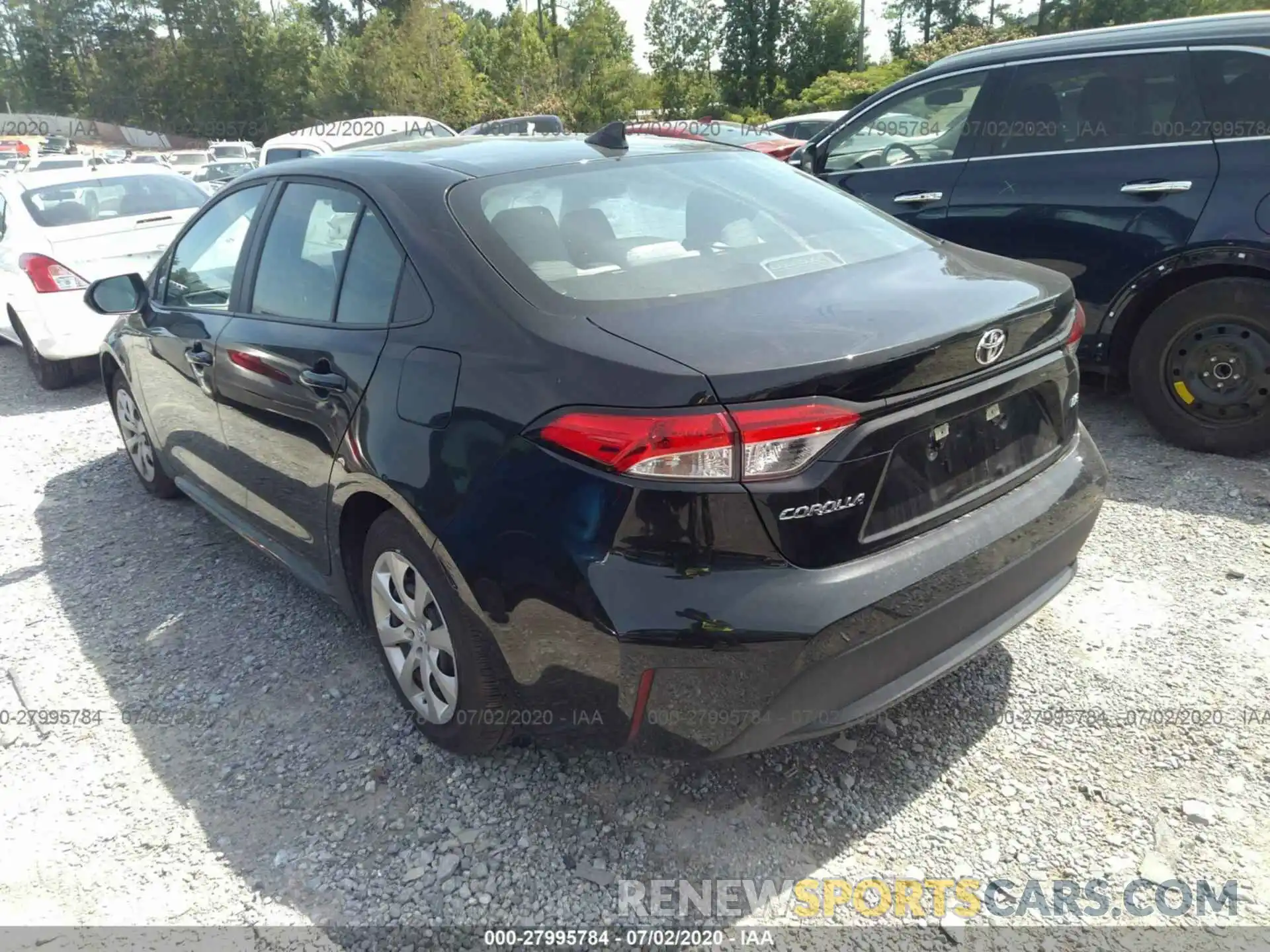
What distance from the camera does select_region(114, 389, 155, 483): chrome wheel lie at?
182 inches

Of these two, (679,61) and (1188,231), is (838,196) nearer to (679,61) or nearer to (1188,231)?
→ (1188,231)

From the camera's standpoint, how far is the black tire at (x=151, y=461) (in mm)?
4543

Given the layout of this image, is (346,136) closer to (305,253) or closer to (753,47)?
(305,253)

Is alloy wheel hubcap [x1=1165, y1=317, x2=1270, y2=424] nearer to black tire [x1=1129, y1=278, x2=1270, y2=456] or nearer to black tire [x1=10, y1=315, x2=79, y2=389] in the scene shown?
black tire [x1=1129, y1=278, x2=1270, y2=456]

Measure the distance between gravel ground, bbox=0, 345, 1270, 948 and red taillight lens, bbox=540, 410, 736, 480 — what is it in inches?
41.6

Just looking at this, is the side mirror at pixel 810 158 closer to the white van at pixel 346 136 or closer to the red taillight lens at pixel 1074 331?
the red taillight lens at pixel 1074 331

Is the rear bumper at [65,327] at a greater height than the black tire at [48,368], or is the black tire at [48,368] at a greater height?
the rear bumper at [65,327]

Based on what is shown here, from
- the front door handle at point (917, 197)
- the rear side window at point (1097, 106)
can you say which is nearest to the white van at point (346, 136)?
the front door handle at point (917, 197)

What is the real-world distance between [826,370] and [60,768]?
2.57 meters

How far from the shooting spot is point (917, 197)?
5113 mm

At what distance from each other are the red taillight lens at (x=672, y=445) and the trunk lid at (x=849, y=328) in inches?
3.0

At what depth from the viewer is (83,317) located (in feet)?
21.8

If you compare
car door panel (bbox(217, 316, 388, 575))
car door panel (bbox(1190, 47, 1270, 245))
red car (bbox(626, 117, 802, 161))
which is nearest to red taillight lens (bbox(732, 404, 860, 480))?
car door panel (bbox(217, 316, 388, 575))

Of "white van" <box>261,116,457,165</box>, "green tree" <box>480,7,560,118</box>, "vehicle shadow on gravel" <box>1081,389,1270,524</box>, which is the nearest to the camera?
"vehicle shadow on gravel" <box>1081,389,1270,524</box>
